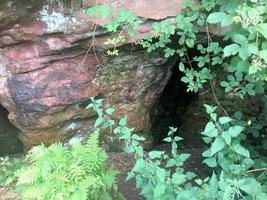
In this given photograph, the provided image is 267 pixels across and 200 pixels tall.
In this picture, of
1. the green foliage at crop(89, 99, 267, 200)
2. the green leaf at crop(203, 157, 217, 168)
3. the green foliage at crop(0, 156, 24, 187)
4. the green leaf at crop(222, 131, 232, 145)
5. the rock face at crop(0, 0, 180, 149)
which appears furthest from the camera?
the green foliage at crop(0, 156, 24, 187)

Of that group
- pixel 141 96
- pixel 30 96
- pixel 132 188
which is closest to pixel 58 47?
pixel 30 96

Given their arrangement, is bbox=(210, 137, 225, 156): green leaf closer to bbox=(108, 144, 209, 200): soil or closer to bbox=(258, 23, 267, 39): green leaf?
bbox=(258, 23, 267, 39): green leaf

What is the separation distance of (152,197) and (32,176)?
0.96 meters

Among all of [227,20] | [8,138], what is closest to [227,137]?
[227,20]

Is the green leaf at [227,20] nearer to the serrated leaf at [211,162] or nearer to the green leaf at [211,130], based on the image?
the green leaf at [211,130]

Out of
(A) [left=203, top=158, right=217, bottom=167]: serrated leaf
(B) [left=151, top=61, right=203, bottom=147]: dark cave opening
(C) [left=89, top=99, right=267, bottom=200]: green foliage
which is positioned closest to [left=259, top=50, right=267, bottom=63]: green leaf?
(C) [left=89, top=99, right=267, bottom=200]: green foliage

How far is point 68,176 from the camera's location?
128 inches

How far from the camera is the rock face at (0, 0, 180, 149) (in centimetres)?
388

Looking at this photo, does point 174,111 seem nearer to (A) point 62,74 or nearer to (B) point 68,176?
(A) point 62,74

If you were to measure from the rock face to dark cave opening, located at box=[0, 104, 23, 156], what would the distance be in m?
0.40

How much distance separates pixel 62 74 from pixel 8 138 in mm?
1265

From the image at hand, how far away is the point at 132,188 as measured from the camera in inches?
164

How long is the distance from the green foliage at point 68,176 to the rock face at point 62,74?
0.86 meters

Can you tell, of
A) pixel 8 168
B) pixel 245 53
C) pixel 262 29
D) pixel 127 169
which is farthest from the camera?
pixel 8 168
